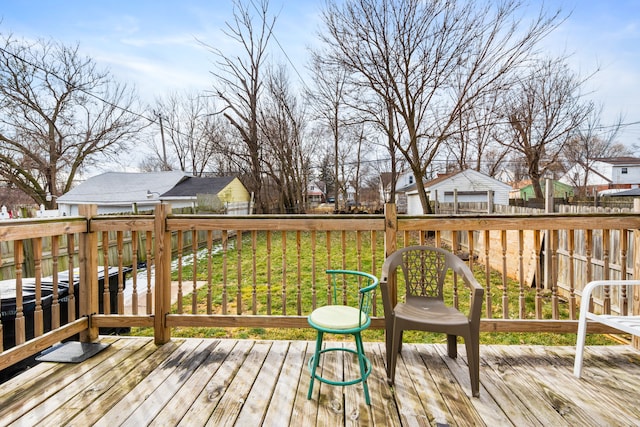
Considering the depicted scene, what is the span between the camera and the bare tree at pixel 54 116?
11.8 metres

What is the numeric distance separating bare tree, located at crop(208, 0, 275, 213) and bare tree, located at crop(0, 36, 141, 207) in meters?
5.17

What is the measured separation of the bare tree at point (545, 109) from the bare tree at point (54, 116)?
50.2 feet

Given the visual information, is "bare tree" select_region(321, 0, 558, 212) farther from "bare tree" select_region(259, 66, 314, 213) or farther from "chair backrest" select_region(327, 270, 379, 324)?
"chair backrest" select_region(327, 270, 379, 324)

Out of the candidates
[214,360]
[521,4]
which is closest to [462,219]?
[214,360]

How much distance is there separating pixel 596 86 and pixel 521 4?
3574 millimetres

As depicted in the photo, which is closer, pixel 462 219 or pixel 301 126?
pixel 462 219

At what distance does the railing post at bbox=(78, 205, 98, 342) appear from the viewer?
2422 mm

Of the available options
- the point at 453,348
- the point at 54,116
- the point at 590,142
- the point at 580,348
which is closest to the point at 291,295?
the point at 453,348

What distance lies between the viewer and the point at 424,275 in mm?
2287

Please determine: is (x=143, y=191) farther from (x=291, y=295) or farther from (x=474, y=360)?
(x=474, y=360)

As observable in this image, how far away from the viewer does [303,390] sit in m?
1.84

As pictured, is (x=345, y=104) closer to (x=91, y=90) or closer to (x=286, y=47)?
(x=286, y=47)

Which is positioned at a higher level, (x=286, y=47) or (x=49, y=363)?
(x=286, y=47)

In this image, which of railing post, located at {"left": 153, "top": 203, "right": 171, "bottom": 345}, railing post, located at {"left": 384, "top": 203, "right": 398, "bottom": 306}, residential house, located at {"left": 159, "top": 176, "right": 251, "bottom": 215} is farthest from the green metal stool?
residential house, located at {"left": 159, "top": 176, "right": 251, "bottom": 215}
